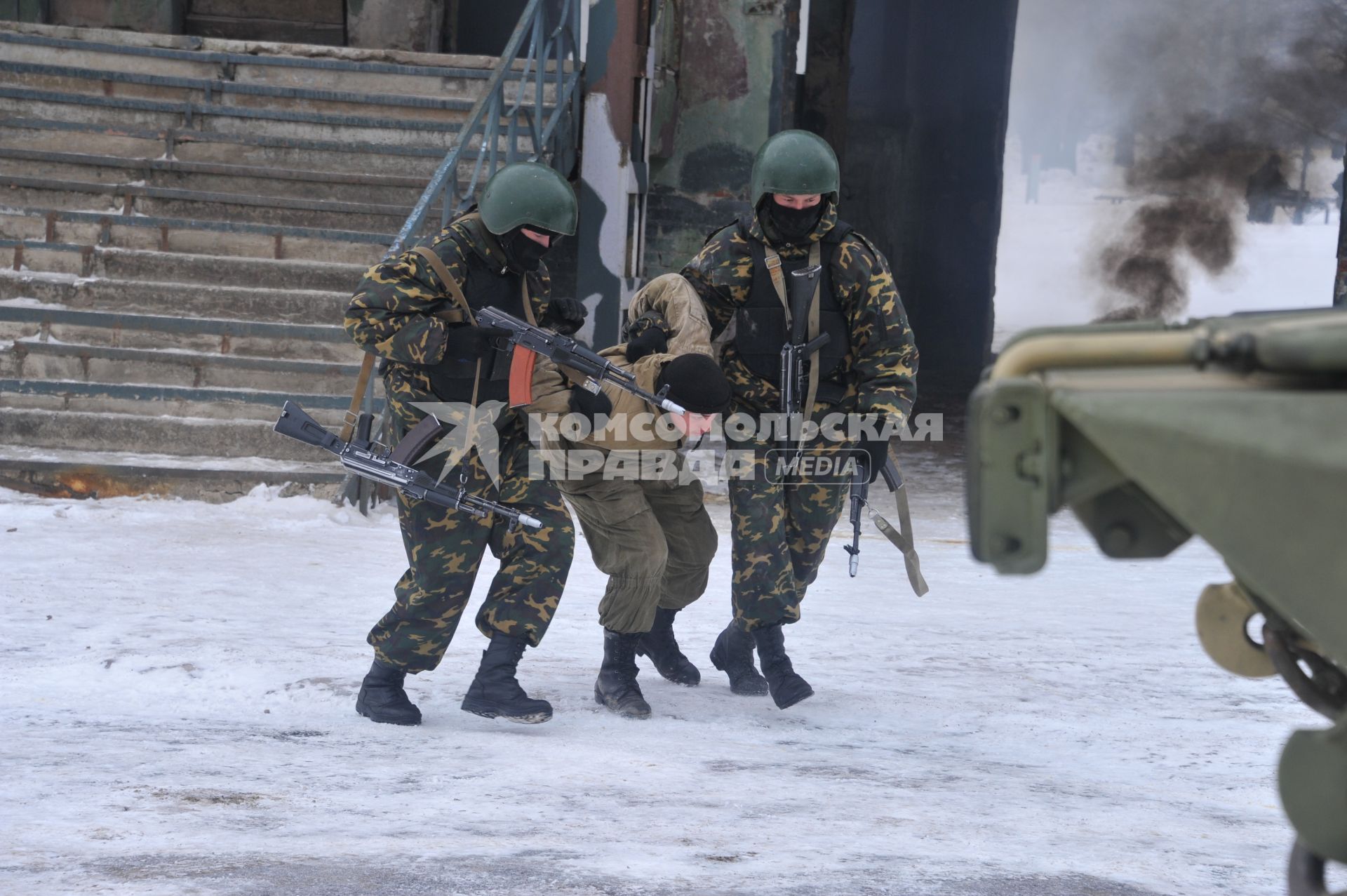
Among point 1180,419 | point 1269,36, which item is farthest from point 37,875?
point 1269,36

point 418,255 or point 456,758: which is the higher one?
point 418,255

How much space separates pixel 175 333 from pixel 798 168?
4.82m

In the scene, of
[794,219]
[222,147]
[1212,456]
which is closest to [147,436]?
[222,147]

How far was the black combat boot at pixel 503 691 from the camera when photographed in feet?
14.3

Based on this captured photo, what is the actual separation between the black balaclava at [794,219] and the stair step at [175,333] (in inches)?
157

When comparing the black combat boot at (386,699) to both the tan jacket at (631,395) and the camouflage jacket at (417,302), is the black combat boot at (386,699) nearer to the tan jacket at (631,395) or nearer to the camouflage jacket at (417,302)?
the camouflage jacket at (417,302)

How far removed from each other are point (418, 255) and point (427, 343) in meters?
0.28

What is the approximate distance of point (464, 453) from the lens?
4.25 metres

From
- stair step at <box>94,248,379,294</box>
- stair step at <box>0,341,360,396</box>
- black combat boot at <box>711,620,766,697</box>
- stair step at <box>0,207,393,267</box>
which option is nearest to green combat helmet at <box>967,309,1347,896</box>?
black combat boot at <box>711,620,766,697</box>

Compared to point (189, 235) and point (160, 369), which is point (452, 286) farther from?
point (189, 235)

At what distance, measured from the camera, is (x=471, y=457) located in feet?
14.1

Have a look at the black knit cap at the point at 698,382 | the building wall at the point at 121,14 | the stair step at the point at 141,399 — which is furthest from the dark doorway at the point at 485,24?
the black knit cap at the point at 698,382

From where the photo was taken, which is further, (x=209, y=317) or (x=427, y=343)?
(x=209, y=317)

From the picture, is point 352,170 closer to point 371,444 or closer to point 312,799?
point 371,444
